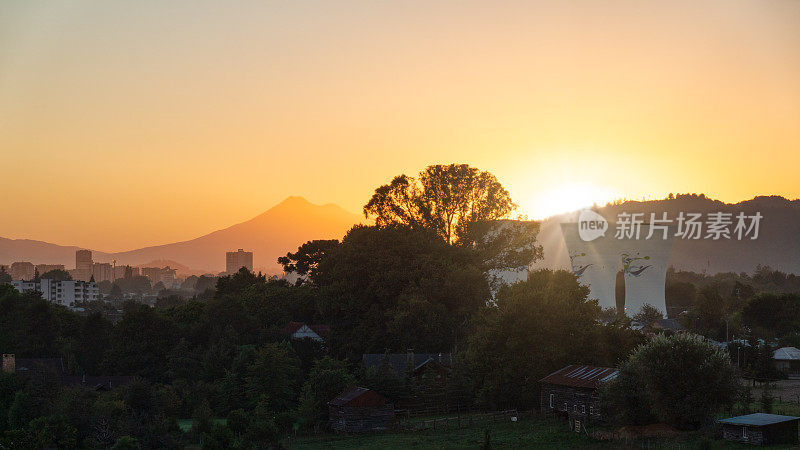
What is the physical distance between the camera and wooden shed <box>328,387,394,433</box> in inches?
1793

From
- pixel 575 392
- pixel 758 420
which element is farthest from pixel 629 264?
pixel 758 420

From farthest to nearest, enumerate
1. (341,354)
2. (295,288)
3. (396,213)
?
(295,288) → (396,213) → (341,354)

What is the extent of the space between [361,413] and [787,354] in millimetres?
43523

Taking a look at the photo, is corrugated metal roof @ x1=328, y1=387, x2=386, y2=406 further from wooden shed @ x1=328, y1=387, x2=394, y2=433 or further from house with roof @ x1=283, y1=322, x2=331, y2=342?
house with roof @ x1=283, y1=322, x2=331, y2=342

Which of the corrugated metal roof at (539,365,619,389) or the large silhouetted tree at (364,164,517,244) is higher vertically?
the large silhouetted tree at (364,164,517,244)

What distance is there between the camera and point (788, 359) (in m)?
67.1

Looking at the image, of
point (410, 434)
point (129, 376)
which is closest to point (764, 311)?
point (410, 434)

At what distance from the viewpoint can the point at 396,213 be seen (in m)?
67.9

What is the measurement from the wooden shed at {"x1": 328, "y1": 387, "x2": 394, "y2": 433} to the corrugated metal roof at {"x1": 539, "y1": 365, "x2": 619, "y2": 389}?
10.1 meters

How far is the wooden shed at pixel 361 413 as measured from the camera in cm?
4553

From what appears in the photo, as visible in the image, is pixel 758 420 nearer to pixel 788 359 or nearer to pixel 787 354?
pixel 788 359

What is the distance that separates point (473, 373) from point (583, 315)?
25.5ft

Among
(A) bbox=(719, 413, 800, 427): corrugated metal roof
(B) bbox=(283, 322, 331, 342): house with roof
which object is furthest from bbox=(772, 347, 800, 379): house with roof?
(B) bbox=(283, 322, 331, 342): house with roof

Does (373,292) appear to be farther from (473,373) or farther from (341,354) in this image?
(473,373)
